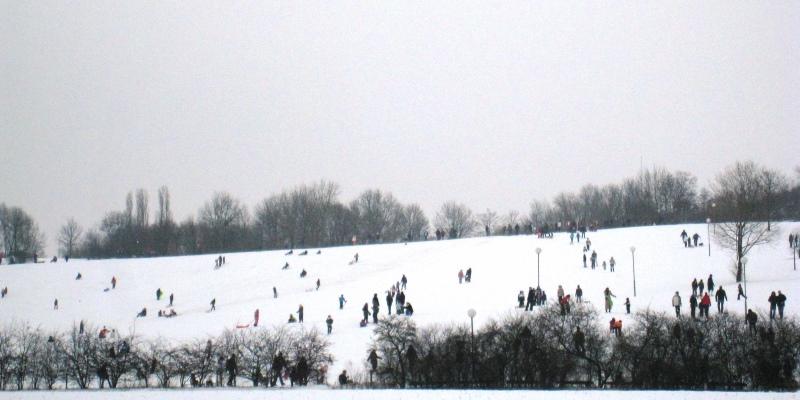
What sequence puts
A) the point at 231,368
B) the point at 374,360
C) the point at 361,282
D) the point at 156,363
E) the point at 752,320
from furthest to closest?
the point at 361,282 → the point at 156,363 → the point at 374,360 → the point at 231,368 → the point at 752,320

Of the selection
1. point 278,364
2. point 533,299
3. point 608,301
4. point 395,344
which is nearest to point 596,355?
point 395,344

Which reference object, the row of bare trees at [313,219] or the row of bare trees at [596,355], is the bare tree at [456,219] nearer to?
the row of bare trees at [313,219]

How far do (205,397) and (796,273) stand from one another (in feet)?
116

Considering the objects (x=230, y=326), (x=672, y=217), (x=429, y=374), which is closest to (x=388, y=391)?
(x=429, y=374)

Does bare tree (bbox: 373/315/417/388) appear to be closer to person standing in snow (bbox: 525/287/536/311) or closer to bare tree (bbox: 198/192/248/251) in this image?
person standing in snow (bbox: 525/287/536/311)

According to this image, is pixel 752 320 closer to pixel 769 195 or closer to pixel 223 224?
pixel 769 195

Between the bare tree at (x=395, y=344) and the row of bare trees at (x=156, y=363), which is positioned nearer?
the bare tree at (x=395, y=344)

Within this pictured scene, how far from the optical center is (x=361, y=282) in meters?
55.4

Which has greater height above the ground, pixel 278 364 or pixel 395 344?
pixel 395 344

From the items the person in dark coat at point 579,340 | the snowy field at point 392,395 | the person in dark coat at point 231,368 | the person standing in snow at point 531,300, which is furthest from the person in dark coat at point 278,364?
the person standing in snow at point 531,300

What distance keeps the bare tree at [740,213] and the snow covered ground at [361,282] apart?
1.62 metres

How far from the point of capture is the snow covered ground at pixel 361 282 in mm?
41906

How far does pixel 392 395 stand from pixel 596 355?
809cm

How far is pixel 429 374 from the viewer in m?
28.5
